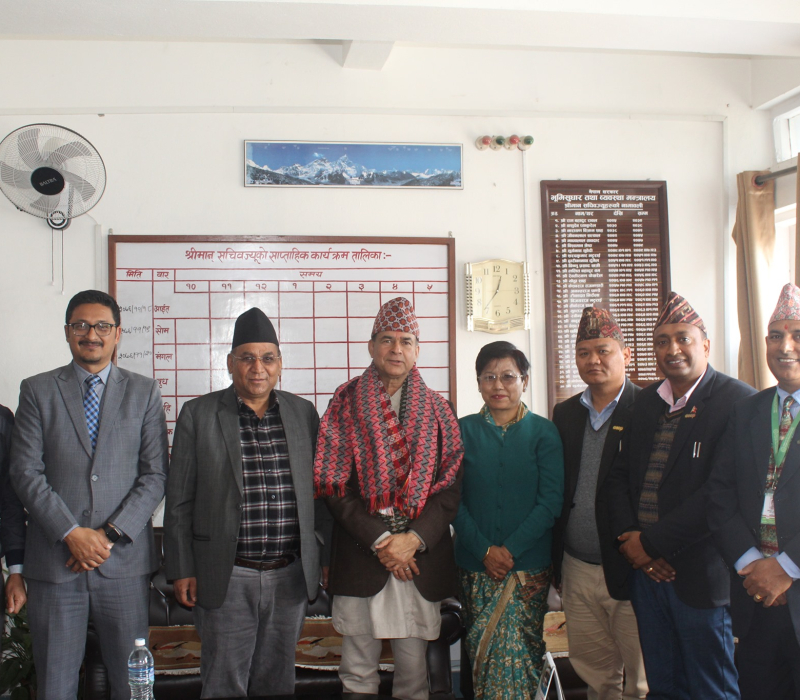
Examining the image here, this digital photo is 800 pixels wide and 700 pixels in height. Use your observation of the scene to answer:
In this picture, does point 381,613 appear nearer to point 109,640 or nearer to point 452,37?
point 109,640

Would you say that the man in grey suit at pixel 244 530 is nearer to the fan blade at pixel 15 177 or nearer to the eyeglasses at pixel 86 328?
the eyeglasses at pixel 86 328

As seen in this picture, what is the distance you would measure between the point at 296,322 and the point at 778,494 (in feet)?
7.91

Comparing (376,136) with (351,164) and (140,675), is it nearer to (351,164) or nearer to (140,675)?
(351,164)

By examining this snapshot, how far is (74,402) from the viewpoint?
238 centimetres

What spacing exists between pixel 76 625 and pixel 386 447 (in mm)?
1224

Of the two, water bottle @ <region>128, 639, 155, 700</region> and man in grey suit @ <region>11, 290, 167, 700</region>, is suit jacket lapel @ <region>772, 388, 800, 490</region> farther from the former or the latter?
man in grey suit @ <region>11, 290, 167, 700</region>

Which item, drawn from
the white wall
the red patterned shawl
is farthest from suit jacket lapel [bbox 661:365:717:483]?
the white wall

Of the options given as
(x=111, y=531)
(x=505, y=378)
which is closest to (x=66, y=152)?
(x=111, y=531)

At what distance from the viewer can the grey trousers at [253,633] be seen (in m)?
2.34

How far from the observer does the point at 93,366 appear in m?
2.45

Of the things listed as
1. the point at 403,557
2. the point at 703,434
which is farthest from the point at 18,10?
the point at 703,434

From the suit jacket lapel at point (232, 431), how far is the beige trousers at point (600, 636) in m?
1.31

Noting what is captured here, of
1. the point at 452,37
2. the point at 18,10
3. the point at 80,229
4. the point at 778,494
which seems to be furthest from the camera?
the point at 80,229

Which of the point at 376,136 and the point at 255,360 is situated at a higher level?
the point at 376,136
